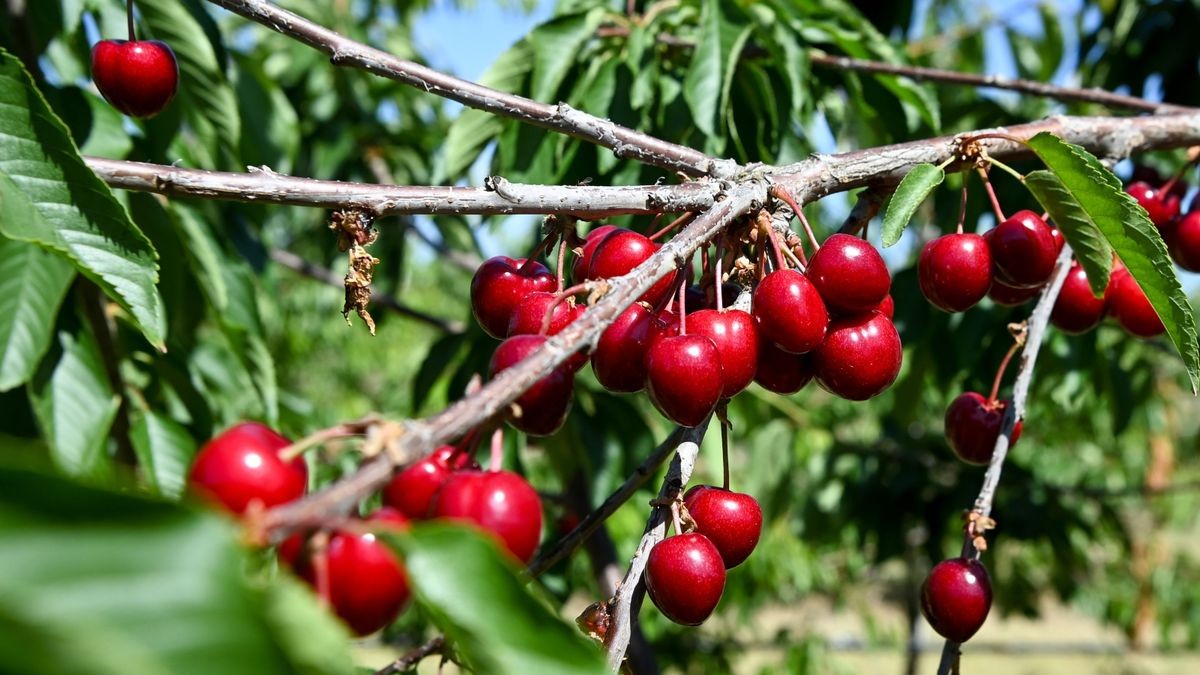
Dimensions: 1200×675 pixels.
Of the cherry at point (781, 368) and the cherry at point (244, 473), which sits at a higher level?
the cherry at point (781, 368)

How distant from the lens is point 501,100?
113 cm

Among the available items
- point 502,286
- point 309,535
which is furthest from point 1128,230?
point 309,535

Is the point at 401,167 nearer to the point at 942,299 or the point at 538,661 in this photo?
the point at 942,299

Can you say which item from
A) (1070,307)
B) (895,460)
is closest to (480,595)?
(1070,307)

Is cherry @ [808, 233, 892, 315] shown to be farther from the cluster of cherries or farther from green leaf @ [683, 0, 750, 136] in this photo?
green leaf @ [683, 0, 750, 136]

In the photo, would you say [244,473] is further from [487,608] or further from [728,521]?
[728,521]

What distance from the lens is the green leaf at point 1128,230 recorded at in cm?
109

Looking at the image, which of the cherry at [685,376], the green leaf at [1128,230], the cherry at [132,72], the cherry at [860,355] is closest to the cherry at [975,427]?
the green leaf at [1128,230]

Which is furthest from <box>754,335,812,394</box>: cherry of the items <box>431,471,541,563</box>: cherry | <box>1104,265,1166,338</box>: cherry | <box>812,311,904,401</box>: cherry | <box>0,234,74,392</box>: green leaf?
<box>0,234,74,392</box>: green leaf

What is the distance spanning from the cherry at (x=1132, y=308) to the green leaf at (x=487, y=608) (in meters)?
1.30

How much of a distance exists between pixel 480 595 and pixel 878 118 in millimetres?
1812

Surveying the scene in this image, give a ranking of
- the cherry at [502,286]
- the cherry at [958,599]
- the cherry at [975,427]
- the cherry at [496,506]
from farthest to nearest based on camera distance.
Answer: the cherry at [975,427] → the cherry at [958,599] → the cherry at [502,286] → the cherry at [496,506]

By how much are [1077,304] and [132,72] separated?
52.5 inches

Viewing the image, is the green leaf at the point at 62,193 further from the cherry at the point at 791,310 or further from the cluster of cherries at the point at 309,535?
the cherry at the point at 791,310
